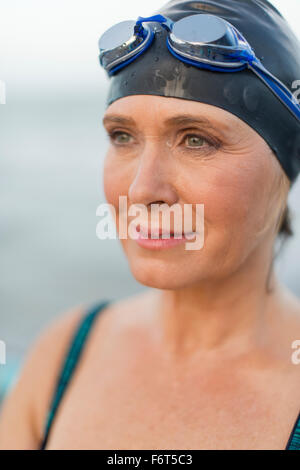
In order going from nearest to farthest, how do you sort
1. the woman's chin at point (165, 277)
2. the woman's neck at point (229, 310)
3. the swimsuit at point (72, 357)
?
the woman's chin at point (165, 277) → the woman's neck at point (229, 310) → the swimsuit at point (72, 357)

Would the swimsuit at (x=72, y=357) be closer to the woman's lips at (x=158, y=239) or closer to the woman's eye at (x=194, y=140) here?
the woman's lips at (x=158, y=239)

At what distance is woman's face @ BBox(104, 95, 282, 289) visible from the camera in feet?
5.77

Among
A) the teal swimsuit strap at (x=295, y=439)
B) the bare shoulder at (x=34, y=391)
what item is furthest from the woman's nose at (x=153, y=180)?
the bare shoulder at (x=34, y=391)

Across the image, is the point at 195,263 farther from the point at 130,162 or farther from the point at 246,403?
the point at 246,403

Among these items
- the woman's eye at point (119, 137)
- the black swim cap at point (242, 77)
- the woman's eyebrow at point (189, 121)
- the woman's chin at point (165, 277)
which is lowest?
the woman's chin at point (165, 277)

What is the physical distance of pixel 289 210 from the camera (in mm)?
2268

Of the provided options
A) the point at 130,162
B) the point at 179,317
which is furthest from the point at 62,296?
the point at 130,162

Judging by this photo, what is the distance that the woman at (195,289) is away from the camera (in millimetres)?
1782

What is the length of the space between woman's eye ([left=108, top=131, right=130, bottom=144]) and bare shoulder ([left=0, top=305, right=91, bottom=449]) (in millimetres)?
1032

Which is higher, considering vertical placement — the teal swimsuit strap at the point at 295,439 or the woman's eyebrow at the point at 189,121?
the woman's eyebrow at the point at 189,121

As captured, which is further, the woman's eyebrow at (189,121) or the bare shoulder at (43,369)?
the bare shoulder at (43,369)

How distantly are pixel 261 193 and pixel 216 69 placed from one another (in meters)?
0.46

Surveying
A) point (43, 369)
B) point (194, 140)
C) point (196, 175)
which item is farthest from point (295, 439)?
point (43, 369)

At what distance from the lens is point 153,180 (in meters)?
1.75
